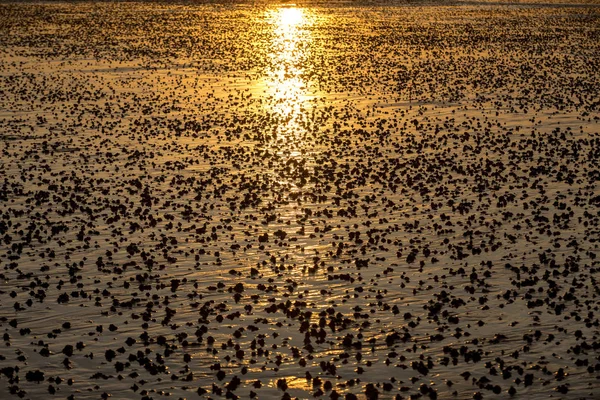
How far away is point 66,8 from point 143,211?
2861 inches

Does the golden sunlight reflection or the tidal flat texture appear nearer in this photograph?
the tidal flat texture

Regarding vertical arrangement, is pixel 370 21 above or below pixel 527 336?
above

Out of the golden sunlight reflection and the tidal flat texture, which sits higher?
the golden sunlight reflection

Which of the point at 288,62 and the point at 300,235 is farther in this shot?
the point at 288,62

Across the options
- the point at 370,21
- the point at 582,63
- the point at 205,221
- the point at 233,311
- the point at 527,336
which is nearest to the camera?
the point at 527,336

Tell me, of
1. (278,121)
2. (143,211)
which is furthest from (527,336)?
(278,121)

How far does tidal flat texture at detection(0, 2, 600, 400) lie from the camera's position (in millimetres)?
Result: 12852

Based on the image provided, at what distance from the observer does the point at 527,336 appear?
45.1ft

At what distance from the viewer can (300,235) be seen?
18812mm

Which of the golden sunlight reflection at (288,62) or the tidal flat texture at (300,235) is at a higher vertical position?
the golden sunlight reflection at (288,62)

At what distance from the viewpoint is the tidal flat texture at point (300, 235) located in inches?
506

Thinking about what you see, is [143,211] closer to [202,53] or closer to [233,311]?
[233,311]

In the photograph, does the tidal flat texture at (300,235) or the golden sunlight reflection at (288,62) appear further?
the golden sunlight reflection at (288,62)

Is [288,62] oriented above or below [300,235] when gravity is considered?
above
